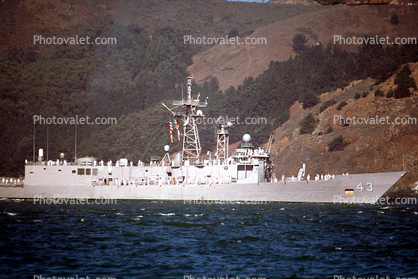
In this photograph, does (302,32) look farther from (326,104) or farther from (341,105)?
(341,105)

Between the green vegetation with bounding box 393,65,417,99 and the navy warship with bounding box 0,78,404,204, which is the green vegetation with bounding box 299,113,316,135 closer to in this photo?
the green vegetation with bounding box 393,65,417,99

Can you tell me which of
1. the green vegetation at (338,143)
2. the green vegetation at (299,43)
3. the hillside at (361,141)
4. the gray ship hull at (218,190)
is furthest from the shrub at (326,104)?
the green vegetation at (299,43)

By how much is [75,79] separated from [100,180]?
77392 millimetres

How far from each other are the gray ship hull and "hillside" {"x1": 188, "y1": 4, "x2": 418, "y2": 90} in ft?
288

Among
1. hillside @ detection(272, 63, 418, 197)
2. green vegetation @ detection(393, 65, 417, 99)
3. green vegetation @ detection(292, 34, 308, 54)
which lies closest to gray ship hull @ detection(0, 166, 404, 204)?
hillside @ detection(272, 63, 418, 197)

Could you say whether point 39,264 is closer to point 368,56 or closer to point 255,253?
point 255,253

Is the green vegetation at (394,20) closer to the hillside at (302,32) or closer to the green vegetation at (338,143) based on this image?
the hillside at (302,32)

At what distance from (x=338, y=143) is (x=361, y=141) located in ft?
11.9

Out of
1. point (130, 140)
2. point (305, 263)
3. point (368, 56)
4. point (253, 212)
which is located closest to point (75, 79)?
point (130, 140)

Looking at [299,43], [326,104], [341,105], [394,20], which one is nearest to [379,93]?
[341,105]

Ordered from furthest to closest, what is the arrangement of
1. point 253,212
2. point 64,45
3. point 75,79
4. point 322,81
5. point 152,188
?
point 64,45 < point 75,79 < point 322,81 < point 152,188 < point 253,212

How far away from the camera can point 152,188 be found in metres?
52.3

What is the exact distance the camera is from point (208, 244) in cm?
2503

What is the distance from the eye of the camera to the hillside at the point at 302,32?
13434cm
